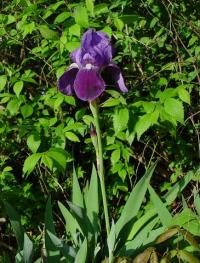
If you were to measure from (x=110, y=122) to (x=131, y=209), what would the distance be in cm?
60

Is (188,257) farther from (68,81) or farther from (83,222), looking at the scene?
(68,81)

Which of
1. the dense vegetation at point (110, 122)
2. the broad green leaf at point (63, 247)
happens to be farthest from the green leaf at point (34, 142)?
the broad green leaf at point (63, 247)

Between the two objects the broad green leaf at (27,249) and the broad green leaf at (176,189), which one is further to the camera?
the broad green leaf at (176,189)

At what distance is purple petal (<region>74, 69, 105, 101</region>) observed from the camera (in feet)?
7.10

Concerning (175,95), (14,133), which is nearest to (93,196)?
(175,95)

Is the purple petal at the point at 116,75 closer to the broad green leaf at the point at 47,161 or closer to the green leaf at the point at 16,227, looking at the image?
the broad green leaf at the point at 47,161

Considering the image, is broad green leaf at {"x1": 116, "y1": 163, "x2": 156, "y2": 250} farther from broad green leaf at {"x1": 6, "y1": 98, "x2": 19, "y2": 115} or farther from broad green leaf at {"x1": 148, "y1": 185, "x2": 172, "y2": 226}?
broad green leaf at {"x1": 6, "y1": 98, "x2": 19, "y2": 115}

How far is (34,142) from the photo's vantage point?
263cm

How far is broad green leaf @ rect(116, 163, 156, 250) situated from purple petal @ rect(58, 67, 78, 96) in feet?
2.00

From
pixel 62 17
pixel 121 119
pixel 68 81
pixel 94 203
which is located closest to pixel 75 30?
pixel 62 17

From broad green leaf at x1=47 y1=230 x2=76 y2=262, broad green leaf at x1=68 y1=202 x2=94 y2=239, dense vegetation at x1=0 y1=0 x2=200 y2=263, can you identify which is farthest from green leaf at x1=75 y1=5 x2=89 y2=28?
broad green leaf at x1=47 y1=230 x2=76 y2=262

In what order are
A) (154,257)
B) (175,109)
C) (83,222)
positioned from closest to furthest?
(154,257) → (175,109) → (83,222)

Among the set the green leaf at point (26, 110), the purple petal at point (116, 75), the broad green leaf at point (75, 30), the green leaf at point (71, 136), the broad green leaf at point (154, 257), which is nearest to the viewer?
the broad green leaf at point (154, 257)

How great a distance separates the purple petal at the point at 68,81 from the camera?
233cm
